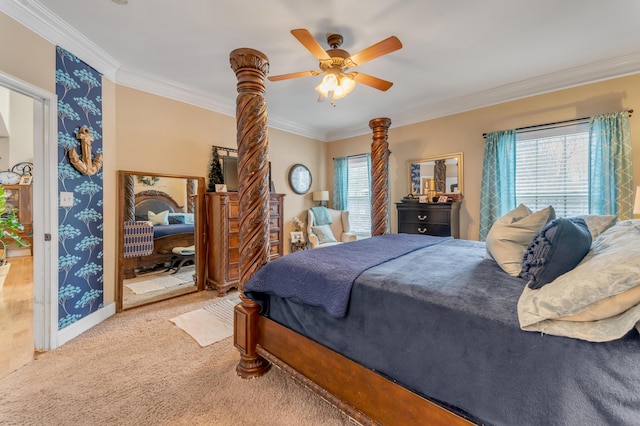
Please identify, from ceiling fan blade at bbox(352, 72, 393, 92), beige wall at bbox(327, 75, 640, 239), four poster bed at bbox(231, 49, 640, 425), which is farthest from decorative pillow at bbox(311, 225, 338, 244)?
ceiling fan blade at bbox(352, 72, 393, 92)

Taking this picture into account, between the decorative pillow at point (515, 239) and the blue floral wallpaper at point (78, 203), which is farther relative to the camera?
the blue floral wallpaper at point (78, 203)

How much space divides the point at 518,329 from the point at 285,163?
167 inches

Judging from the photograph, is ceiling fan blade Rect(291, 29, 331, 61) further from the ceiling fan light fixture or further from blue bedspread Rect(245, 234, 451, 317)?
blue bedspread Rect(245, 234, 451, 317)

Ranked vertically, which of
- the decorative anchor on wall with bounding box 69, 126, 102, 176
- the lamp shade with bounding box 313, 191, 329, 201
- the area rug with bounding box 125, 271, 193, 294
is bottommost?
the area rug with bounding box 125, 271, 193, 294

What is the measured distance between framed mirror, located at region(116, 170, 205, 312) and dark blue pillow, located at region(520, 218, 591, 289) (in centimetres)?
351

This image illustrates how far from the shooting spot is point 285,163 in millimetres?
4738

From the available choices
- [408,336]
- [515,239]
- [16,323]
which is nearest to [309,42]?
[515,239]

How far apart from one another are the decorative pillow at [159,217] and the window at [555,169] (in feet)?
14.6

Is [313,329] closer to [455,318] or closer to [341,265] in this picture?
[341,265]

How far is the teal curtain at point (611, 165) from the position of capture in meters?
2.66

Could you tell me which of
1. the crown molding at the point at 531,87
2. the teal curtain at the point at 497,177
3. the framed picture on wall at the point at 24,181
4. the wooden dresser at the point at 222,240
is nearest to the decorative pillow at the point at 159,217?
the wooden dresser at the point at 222,240

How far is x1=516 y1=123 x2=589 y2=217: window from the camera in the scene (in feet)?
9.70

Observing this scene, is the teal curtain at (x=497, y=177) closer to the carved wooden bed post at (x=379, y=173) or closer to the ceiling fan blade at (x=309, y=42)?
the carved wooden bed post at (x=379, y=173)

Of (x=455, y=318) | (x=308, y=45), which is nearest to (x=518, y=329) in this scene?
(x=455, y=318)
